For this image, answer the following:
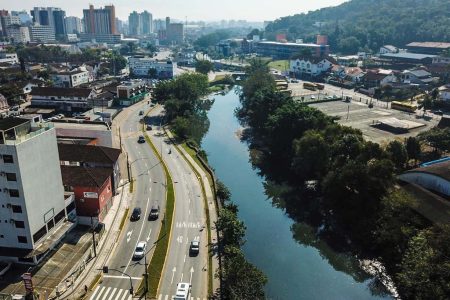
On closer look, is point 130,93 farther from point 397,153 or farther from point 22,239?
point 22,239

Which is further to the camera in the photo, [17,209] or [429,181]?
[429,181]

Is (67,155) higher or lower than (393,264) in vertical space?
higher

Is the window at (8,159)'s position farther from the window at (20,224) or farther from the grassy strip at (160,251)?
the grassy strip at (160,251)

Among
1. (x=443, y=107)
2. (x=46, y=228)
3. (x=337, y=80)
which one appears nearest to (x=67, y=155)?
(x=46, y=228)

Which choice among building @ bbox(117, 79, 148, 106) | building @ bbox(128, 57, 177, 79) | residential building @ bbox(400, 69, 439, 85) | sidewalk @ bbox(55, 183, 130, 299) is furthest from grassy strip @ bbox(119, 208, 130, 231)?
building @ bbox(128, 57, 177, 79)

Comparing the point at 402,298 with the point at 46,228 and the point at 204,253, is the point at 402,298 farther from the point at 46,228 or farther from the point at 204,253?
the point at 46,228

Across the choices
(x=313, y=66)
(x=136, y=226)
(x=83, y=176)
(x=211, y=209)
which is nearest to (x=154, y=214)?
(x=136, y=226)

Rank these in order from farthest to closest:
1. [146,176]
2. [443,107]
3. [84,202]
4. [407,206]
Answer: [443,107] → [146,176] → [84,202] → [407,206]
